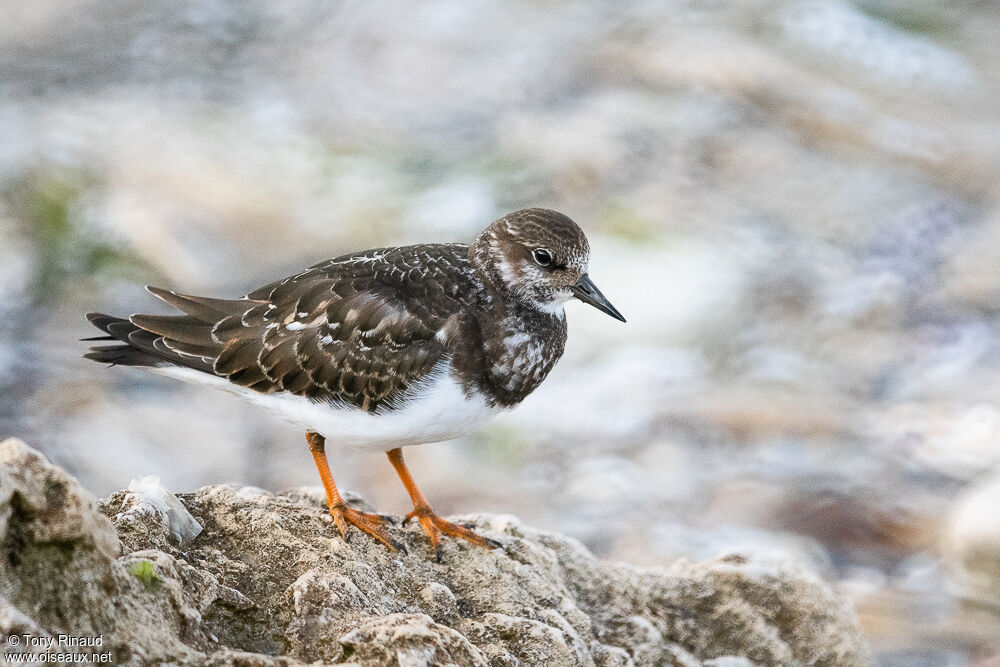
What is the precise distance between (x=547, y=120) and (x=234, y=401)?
484 cm

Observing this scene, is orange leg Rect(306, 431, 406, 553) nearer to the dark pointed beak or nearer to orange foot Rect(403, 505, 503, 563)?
orange foot Rect(403, 505, 503, 563)

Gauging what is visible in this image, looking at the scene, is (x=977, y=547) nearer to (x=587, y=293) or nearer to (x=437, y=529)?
(x=587, y=293)

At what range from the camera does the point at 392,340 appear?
421cm

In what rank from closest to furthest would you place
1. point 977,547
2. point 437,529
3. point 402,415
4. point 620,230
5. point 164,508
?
point 164,508
point 402,415
point 437,529
point 977,547
point 620,230

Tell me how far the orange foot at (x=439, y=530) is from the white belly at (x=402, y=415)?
0.30m

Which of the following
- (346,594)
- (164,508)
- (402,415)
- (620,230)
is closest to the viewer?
(346,594)

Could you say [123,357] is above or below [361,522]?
above

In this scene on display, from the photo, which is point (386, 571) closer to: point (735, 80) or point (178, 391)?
point (178, 391)

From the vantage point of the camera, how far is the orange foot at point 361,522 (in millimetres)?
4133

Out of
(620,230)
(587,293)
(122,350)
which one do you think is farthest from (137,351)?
(620,230)

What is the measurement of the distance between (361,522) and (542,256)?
1.26 metres

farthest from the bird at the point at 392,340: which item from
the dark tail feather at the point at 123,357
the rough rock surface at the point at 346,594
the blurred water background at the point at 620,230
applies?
the blurred water background at the point at 620,230

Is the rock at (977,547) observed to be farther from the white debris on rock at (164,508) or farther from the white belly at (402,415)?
the white debris on rock at (164,508)

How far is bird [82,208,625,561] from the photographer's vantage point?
4.18m
